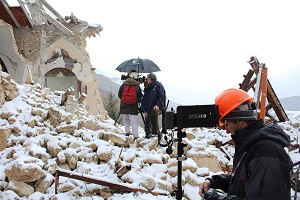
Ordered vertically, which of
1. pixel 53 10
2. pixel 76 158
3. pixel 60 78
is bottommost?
pixel 76 158

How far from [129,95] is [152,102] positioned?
540 mm

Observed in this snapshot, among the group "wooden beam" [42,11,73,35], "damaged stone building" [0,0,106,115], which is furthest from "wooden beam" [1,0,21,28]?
"wooden beam" [42,11,73,35]

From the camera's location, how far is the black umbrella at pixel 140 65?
6841 mm

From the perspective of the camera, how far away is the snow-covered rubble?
14.1 feet

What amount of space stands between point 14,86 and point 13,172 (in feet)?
9.49

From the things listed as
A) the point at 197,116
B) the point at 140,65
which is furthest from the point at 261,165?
the point at 140,65

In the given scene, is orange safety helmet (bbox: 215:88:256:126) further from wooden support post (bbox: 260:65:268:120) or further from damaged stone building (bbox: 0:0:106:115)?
damaged stone building (bbox: 0:0:106:115)

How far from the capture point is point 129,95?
19.8ft

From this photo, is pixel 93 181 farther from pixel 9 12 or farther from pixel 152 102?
pixel 9 12

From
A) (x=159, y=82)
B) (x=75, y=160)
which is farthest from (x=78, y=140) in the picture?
(x=159, y=82)

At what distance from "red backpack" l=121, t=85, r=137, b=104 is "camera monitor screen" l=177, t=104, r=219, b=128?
3.68 m

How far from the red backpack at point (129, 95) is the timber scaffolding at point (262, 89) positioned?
10.3 feet

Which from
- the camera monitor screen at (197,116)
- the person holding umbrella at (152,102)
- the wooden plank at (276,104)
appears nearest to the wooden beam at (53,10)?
the person holding umbrella at (152,102)

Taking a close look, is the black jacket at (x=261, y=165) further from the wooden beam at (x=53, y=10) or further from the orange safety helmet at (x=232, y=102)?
the wooden beam at (x=53, y=10)
